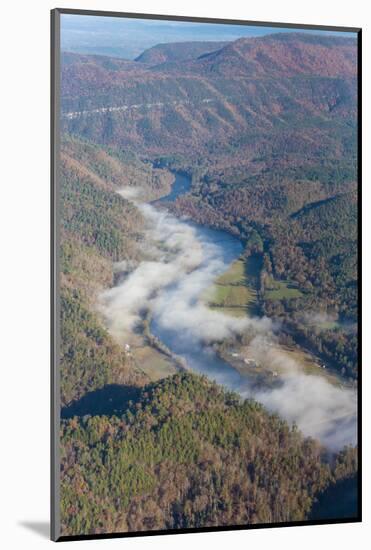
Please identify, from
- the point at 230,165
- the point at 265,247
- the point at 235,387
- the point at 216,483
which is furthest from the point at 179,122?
the point at 216,483

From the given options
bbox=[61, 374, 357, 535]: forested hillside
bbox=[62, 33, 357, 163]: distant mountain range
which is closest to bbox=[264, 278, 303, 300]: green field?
bbox=[61, 374, 357, 535]: forested hillside

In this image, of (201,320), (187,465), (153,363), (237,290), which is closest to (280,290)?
(237,290)

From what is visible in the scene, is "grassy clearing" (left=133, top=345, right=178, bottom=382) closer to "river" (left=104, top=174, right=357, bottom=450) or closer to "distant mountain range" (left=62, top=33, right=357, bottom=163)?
"river" (left=104, top=174, right=357, bottom=450)

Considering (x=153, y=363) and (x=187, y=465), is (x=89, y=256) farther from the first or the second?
(x=187, y=465)

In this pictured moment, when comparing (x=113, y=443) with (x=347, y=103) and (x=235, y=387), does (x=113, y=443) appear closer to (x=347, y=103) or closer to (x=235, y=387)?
(x=235, y=387)

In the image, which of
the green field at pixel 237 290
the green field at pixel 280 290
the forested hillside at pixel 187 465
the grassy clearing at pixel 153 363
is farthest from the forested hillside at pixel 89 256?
the green field at pixel 280 290

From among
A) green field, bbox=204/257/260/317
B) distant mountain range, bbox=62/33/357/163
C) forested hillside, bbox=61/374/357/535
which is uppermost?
distant mountain range, bbox=62/33/357/163
